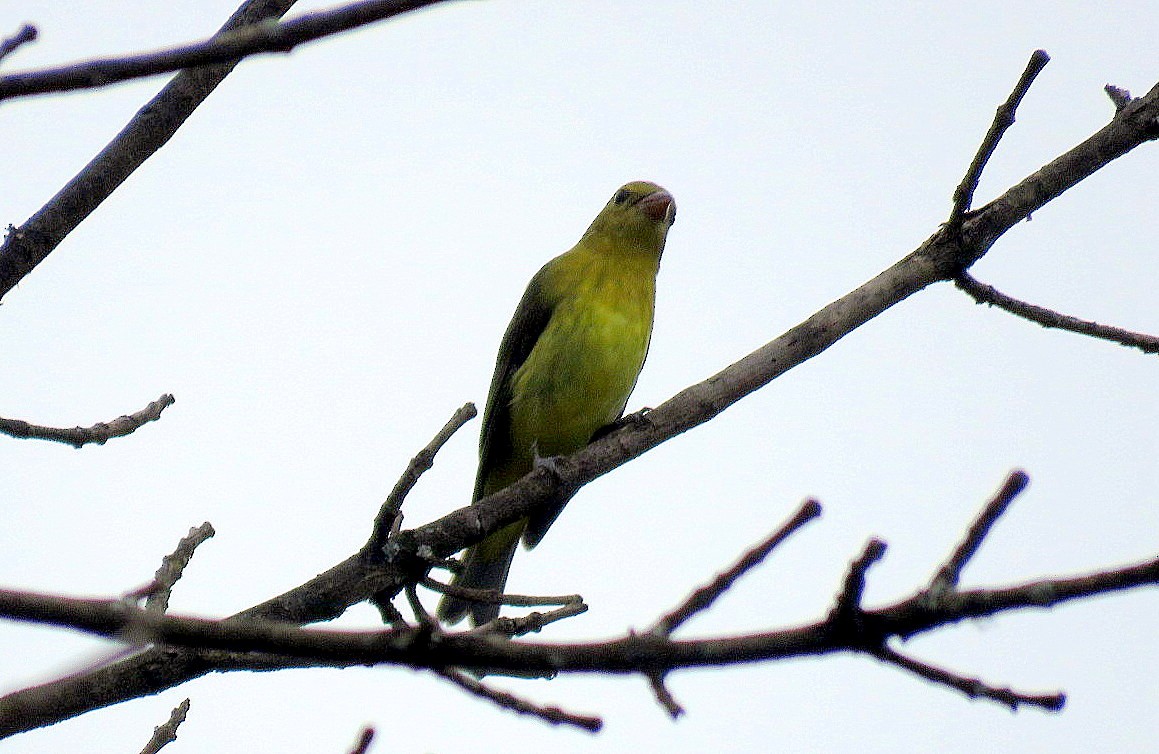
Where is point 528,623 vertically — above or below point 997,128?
below

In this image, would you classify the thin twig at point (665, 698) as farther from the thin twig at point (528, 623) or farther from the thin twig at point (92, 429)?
the thin twig at point (92, 429)

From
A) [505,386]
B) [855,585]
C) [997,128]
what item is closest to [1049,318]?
[997,128]

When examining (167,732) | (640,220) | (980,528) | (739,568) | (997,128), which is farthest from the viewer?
(640,220)

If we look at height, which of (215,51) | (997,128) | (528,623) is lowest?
(528,623)

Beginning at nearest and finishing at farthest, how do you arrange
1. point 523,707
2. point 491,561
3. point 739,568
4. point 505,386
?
point 739,568 < point 523,707 < point 505,386 < point 491,561

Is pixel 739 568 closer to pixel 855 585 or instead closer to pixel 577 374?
pixel 855 585

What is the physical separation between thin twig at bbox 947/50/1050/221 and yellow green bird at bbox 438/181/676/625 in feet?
7.99

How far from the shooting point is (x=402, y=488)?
9.46 feet

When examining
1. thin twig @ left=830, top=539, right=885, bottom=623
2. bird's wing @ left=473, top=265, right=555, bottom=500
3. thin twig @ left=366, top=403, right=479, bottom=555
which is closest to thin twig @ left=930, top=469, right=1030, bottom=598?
thin twig @ left=830, top=539, right=885, bottom=623

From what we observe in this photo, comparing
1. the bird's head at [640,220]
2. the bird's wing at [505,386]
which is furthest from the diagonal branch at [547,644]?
the bird's head at [640,220]

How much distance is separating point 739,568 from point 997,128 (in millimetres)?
2391

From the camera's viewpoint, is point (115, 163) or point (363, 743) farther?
point (115, 163)

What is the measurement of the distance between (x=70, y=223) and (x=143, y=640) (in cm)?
199

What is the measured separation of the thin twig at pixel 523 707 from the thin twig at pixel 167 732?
4.97ft
